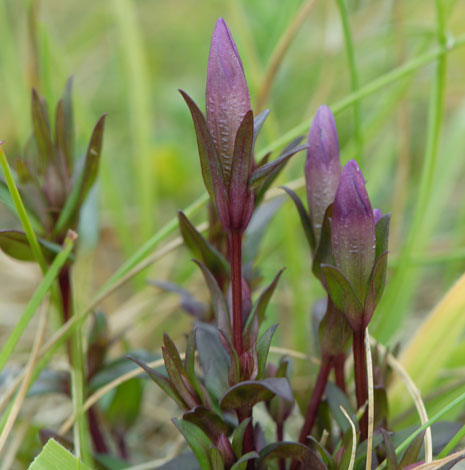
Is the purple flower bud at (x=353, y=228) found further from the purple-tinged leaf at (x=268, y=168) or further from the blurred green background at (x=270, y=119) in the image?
the blurred green background at (x=270, y=119)

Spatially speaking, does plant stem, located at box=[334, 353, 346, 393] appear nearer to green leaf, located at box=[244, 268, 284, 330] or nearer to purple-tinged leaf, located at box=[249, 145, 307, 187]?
green leaf, located at box=[244, 268, 284, 330]

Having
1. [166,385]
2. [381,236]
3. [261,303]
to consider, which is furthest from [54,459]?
[381,236]

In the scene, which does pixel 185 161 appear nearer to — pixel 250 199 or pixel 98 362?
pixel 98 362

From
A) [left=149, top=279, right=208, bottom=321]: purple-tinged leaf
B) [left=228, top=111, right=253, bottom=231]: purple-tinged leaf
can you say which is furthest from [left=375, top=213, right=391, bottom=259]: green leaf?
[left=149, top=279, right=208, bottom=321]: purple-tinged leaf

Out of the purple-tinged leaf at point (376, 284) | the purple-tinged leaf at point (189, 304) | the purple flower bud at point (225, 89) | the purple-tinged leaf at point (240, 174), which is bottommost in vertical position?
the purple-tinged leaf at point (189, 304)

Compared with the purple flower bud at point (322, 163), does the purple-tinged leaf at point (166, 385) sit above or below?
below

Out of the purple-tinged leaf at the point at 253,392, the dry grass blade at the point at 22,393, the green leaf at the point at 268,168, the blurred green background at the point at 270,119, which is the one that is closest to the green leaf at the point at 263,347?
the purple-tinged leaf at the point at 253,392
